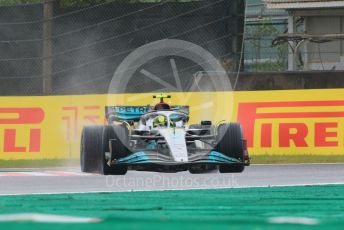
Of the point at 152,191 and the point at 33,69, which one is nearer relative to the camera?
the point at 152,191

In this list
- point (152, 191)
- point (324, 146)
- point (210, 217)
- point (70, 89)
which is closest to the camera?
point (210, 217)

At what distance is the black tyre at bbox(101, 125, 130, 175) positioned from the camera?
49.0 ft

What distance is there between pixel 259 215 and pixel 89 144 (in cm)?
679

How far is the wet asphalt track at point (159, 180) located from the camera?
13219 millimetres

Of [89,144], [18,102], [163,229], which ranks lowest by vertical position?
[163,229]

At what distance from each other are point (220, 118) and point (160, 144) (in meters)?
5.79

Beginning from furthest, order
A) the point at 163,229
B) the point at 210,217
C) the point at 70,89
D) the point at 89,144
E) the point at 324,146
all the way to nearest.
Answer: the point at 70,89, the point at 324,146, the point at 89,144, the point at 210,217, the point at 163,229

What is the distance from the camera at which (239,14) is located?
23.0 meters

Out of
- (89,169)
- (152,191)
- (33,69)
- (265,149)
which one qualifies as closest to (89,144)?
(89,169)

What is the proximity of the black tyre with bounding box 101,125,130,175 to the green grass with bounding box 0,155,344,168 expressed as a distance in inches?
210

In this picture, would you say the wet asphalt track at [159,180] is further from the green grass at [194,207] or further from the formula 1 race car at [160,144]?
the green grass at [194,207]

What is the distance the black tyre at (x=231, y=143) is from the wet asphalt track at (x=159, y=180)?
0.16 meters

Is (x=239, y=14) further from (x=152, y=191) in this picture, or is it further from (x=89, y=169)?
(x=152, y=191)

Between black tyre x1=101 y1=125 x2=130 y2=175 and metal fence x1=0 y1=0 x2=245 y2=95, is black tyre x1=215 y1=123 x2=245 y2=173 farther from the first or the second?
metal fence x1=0 y1=0 x2=245 y2=95
